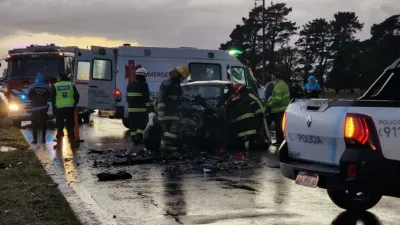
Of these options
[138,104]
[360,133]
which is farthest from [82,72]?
[360,133]

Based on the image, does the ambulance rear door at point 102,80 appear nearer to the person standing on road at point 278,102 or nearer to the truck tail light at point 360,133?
the person standing on road at point 278,102

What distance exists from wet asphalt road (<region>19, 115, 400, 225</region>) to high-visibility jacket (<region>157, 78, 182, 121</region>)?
165 cm

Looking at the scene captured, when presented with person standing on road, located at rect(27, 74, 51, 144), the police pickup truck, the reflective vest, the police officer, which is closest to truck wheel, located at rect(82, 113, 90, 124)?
person standing on road, located at rect(27, 74, 51, 144)

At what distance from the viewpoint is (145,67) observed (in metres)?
18.0

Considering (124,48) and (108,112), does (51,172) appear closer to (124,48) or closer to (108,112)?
(124,48)

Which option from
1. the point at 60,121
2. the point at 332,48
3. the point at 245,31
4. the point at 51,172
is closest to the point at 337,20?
the point at 332,48

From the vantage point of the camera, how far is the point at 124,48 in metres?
17.8

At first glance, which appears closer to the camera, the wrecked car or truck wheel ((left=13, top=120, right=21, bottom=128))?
the wrecked car

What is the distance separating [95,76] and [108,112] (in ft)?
4.11

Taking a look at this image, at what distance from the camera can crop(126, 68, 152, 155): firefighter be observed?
14.2m

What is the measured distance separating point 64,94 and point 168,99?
12.7 ft

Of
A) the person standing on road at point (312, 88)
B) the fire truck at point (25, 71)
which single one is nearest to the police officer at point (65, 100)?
the fire truck at point (25, 71)

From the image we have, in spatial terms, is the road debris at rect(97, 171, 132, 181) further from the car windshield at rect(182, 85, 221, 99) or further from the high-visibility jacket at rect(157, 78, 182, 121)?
the car windshield at rect(182, 85, 221, 99)

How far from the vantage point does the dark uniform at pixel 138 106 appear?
46.4 ft
